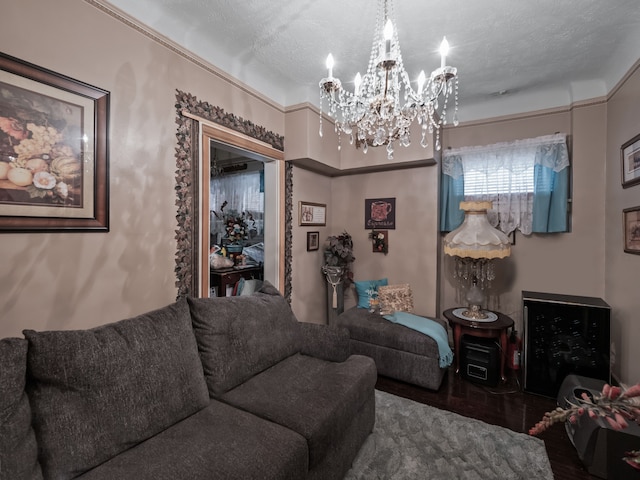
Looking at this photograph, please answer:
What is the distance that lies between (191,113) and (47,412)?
1978 mm

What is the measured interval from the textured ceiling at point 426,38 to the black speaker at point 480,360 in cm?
257

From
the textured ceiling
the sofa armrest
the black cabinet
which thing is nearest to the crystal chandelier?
the textured ceiling

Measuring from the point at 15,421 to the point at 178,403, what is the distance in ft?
1.88

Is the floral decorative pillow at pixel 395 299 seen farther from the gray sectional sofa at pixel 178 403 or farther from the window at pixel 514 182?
the gray sectional sofa at pixel 178 403

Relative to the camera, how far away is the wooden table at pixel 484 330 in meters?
2.71

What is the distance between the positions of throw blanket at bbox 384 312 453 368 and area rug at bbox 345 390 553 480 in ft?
1.53

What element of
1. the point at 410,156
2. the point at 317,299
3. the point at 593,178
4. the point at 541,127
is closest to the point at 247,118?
the point at 410,156

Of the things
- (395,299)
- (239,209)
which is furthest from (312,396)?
(239,209)

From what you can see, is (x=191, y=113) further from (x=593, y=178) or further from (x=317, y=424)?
(x=593, y=178)

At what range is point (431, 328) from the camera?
280cm

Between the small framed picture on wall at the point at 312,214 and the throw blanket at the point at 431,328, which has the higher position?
the small framed picture on wall at the point at 312,214

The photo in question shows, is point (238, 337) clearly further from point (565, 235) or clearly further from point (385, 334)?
point (565, 235)

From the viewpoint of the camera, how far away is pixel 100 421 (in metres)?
1.20

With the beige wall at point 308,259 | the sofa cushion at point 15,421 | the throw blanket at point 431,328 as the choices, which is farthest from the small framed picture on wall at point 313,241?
the sofa cushion at point 15,421
